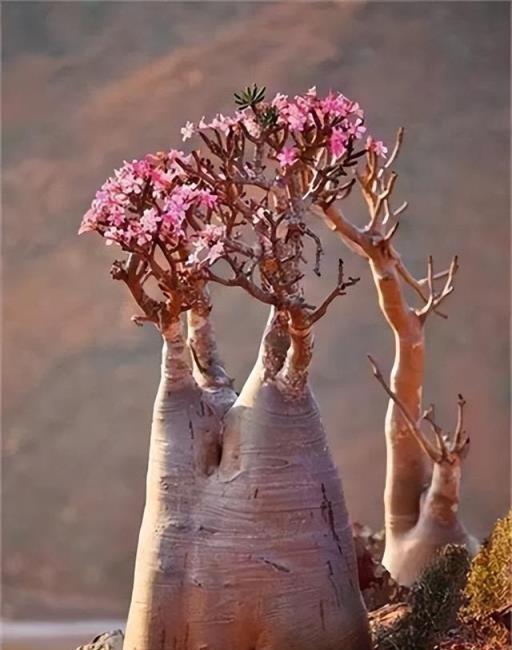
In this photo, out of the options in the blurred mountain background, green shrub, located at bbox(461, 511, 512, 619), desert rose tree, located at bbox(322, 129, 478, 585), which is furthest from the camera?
the blurred mountain background

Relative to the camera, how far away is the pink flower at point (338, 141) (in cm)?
126

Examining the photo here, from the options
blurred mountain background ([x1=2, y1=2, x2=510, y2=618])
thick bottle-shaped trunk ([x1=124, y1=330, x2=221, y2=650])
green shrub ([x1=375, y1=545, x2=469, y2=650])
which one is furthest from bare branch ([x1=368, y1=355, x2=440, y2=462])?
blurred mountain background ([x1=2, y1=2, x2=510, y2=618])

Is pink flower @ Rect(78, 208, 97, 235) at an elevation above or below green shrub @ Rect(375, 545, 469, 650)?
above

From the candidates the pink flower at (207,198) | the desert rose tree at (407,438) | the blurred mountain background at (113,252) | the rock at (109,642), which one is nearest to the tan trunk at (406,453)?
the desert rose tree at (407,438)

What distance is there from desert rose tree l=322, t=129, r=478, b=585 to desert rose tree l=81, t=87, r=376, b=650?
352mm

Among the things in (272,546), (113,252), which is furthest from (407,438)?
(113,252)

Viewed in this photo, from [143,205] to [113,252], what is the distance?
1600mm

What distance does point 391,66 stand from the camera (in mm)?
2879

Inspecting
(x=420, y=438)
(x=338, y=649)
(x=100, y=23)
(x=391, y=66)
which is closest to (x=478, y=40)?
(x=391, y=66)

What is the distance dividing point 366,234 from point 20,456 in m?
1.42

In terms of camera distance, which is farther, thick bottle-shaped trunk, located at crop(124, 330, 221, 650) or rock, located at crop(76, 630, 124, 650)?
rock, located at crop(76, 630, 124, 650)

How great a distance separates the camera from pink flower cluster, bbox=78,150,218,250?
1223 mm

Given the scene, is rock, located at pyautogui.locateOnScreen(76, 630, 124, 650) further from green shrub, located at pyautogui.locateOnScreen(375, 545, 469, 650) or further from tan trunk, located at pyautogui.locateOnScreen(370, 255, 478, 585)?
tan trunk, located at pyautogui.locateOnScreen(370, 255, 478, 585)

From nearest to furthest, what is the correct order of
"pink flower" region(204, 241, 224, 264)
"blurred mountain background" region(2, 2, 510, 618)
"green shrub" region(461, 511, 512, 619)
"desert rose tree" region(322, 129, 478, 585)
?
1. "pink flower" region(204, 241, 224, 264)
2. "green shrub" region(461, 511, 512, 619)
3. "desert rose tree" region(322, 129, 478, 585)
4. "blurred mountain background" region(2, 2, 510, 618)
